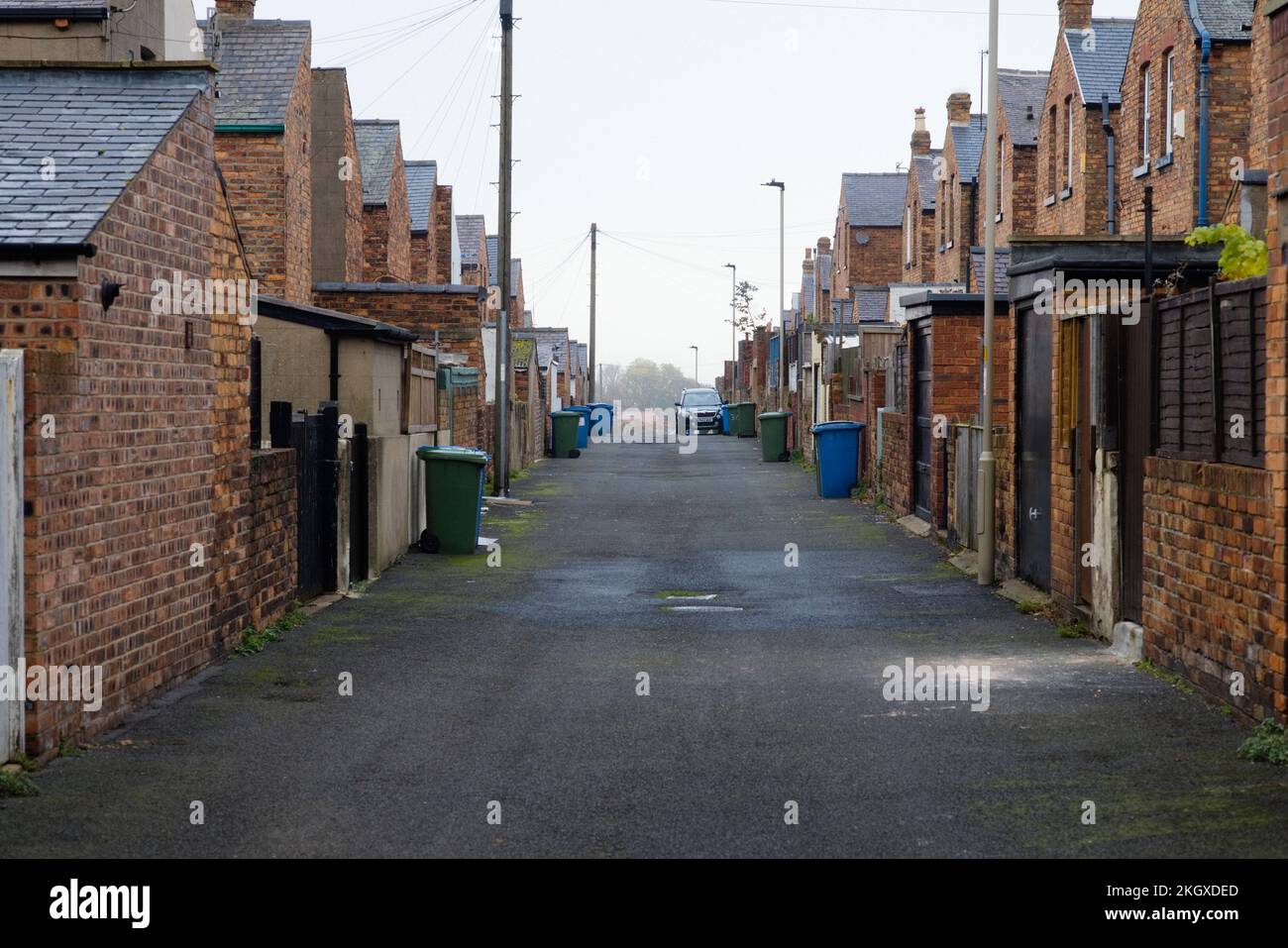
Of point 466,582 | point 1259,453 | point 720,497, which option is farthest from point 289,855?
point 720,497

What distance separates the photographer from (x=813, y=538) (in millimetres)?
20547

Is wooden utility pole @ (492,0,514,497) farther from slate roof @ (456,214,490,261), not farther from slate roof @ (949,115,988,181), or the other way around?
slate roof @ (456,214,490,261)

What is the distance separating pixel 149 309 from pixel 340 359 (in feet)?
26.2

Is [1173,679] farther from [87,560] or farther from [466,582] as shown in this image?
[466,582]

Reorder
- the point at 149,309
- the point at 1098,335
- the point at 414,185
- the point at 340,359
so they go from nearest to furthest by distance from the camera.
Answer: the point at 149,309
the point at 1098,335
the point at 340,359
the point at 414,185

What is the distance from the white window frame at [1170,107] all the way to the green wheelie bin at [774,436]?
51.5ft

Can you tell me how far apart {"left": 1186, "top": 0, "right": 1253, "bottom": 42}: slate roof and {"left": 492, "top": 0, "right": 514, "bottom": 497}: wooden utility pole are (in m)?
12.8

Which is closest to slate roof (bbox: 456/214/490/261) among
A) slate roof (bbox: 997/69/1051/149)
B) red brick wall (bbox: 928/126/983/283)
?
red brick wall (bbox: 928/126/983/283)

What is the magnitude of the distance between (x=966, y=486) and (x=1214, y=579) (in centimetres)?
881

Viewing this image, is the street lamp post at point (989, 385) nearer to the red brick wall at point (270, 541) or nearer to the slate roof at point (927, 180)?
the red brick wall at point (270, 541)

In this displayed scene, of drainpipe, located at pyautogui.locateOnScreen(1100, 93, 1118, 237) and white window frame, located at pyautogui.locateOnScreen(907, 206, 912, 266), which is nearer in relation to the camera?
drainpipe, located at pyautogui.locateOnScreen(1100, 93, 1118, 237)

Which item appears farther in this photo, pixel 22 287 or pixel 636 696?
pixel 636 696

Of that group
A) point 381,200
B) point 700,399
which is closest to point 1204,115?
point 381,200

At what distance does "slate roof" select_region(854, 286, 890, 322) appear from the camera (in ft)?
179
